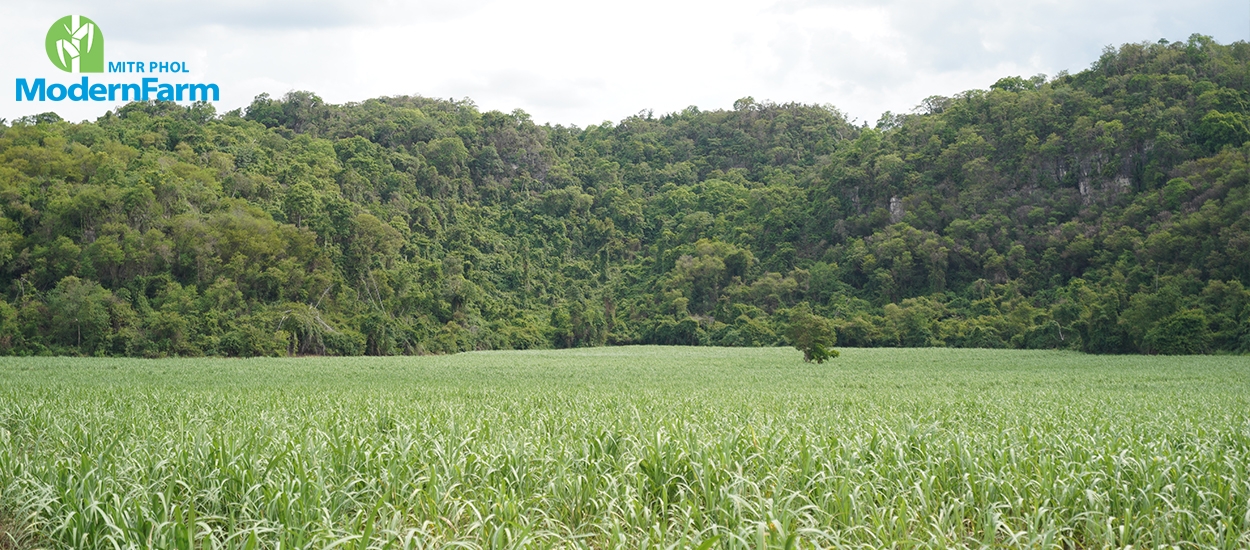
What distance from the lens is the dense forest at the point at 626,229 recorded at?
137 feet

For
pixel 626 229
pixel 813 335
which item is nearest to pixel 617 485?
pixel 813 335

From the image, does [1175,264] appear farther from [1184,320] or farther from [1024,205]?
[1024,205]

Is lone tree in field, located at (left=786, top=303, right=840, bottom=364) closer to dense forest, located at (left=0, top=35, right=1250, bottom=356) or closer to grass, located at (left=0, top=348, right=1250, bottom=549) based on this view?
dense forest, located at (left=0, top=35, right=1250, bottom=356)

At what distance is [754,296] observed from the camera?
71688 mm

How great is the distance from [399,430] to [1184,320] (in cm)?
4174

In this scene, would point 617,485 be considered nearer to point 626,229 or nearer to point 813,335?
point 813,335

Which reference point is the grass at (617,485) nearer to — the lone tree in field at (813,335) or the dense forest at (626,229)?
the lone tree in field at (813,335)

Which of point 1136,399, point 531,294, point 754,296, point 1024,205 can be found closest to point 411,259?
point 531,294

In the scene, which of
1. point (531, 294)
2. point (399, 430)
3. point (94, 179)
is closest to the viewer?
point (399, 430)

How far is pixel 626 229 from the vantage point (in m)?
91.3

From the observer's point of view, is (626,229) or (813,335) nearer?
(813,335)

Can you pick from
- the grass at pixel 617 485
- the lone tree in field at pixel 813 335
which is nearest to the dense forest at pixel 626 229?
the lone tree in field at pixel 813 335

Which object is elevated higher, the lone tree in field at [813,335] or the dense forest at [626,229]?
the dense forest at [626,229]

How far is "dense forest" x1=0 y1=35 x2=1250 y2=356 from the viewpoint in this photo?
137 feet
